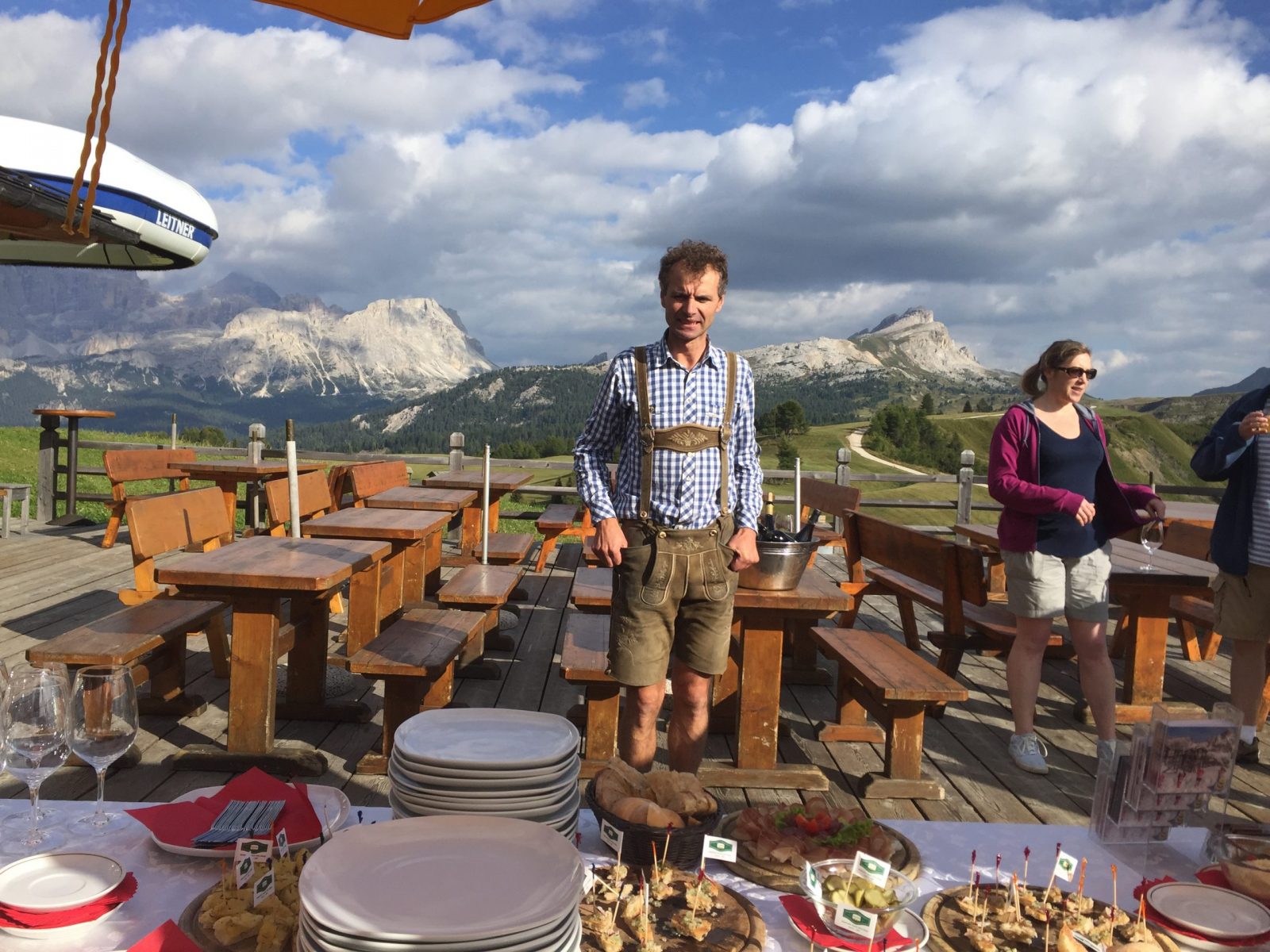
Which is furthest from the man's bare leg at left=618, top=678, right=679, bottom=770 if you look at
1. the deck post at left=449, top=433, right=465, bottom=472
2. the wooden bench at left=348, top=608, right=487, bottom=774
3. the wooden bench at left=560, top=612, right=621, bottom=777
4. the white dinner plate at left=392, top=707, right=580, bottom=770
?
the deck post at left=449, top=433, right=465, bottom=472

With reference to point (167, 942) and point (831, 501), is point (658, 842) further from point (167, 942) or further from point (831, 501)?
point (831, 501)

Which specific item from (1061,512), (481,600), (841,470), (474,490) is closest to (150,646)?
(481,600)

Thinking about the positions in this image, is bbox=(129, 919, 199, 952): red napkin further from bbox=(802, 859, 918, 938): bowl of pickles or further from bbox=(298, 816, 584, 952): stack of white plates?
bbox=(802, 859, 918, 938): bowl of pickles

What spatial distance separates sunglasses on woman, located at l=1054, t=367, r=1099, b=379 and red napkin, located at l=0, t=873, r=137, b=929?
346 centimetres

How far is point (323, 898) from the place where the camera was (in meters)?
1.04

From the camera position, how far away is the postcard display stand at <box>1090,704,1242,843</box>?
1719 mm

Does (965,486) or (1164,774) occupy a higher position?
(1164,774)

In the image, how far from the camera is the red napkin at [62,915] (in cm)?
130

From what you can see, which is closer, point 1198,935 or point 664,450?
point 1198,935

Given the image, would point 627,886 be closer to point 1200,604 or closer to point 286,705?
point 286,705

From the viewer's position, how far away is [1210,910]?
144 cm

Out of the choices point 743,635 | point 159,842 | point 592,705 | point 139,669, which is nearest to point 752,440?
point 743,635

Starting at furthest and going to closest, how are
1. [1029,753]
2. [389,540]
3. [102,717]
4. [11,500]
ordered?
[11,500], [389,540], [1029,753], [102,717]

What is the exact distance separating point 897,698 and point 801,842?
2049 millimetres
